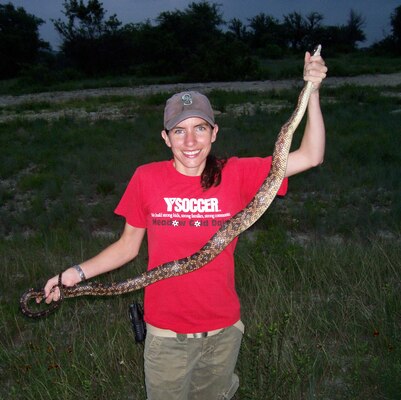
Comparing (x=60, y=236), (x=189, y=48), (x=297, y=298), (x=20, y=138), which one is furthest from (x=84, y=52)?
(x=297, y=298)

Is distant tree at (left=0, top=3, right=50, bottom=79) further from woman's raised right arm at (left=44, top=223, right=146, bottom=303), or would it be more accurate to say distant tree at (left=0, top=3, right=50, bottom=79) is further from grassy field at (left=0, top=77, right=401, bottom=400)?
woman's raised right arm at (left=44, top=223, right=146, bottom=303)

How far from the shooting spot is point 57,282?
335 cm

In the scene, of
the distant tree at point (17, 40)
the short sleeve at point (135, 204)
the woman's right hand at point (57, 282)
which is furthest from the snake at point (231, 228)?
the distant tree at point (17, 40)

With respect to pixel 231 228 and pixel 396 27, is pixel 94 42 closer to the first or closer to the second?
pixel 396 27

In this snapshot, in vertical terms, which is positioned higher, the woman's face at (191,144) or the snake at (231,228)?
the woman's face at (191,144)

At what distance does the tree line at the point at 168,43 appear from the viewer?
37.5 m

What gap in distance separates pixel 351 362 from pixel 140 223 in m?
1.96

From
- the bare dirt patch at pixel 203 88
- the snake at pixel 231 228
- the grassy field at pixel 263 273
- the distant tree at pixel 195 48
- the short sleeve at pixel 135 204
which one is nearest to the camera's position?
the snake at pixel 231 228

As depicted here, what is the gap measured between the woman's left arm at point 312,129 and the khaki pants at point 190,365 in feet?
3.50

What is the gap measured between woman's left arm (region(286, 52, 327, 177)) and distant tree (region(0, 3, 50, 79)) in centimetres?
4575

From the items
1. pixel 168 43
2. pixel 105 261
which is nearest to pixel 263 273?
pixel 105 261

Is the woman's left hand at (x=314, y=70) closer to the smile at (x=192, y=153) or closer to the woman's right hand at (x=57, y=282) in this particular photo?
the smile at (x=192, y=153)

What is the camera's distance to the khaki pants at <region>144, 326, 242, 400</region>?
3037 millimetres

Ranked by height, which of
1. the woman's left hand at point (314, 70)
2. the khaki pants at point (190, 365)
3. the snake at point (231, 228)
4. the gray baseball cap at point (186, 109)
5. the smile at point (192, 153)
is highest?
the woman's left hand at point (314, 70)
